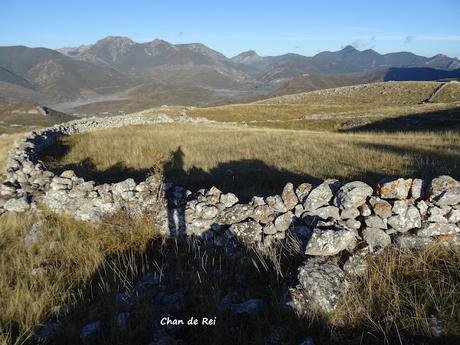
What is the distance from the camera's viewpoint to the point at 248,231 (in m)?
6.08

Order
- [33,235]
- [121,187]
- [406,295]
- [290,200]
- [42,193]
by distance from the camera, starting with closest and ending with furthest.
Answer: [406,295], [290,200], [33,235], [121,187], [42,193]

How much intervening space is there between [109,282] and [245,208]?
2378 millimetres

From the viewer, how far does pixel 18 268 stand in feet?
18.7

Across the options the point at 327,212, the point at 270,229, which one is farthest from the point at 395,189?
the point at 270,229

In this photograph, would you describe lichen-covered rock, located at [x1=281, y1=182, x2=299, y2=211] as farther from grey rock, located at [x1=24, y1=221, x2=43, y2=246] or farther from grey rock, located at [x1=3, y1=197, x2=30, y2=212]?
grey rock, located at [x1=3, y1=197, x2=30, y2=212]

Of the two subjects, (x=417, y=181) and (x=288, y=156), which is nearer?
(x=417, y=181)

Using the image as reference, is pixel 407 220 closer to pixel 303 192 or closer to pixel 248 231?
pixel 303 192

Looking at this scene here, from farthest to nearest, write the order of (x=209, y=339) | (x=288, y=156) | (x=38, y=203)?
1. (x=288, y=156)
2. (x=38, y=203)
3. (x=209, y=339)

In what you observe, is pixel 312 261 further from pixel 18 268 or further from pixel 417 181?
pixel 18 268

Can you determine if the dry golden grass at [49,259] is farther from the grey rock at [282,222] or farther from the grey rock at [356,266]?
the grey rock at [356,266]

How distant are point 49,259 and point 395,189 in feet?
18.1

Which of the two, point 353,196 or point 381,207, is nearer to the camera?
point 381,207

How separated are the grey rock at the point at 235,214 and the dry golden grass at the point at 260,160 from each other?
219 cm

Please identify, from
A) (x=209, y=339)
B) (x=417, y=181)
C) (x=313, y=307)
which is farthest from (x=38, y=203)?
(x=417, y=181)
